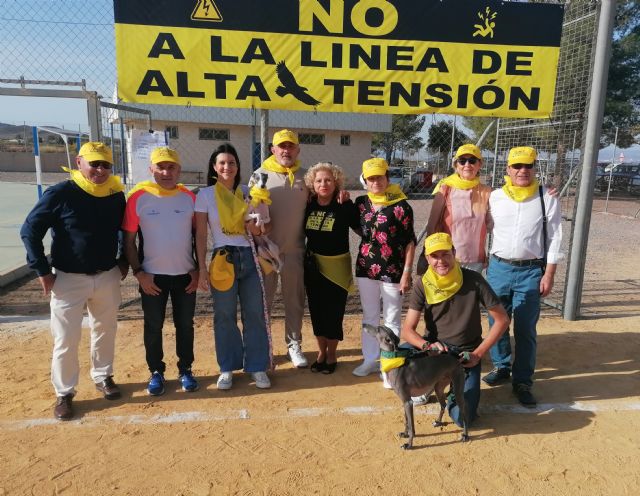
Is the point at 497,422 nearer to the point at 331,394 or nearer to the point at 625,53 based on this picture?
the point at 331,394

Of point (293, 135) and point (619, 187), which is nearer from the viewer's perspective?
point (293, 135)

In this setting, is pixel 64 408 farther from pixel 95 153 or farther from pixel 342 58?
pixel 342 58

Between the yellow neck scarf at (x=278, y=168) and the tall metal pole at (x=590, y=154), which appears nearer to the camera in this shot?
the yellow neck scarf at (x=278, y=168)

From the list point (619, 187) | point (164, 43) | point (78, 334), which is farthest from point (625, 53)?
point (78, 334)

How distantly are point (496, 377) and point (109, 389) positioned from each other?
3.21m

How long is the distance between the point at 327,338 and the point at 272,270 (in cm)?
81

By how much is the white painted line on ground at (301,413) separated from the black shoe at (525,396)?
40 millimetres

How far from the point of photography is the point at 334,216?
155 inches

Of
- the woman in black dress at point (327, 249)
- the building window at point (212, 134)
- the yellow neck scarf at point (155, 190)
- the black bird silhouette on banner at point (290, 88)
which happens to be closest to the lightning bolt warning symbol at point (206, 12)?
the black bird silhouette on banner at point (290, 88)

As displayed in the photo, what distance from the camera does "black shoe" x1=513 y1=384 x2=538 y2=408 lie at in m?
3.71

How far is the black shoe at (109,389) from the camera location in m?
3.70

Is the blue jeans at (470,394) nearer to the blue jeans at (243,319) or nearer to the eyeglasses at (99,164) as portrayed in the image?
the blue jeans at (243,319)

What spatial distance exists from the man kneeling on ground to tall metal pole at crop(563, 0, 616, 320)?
2.84 m

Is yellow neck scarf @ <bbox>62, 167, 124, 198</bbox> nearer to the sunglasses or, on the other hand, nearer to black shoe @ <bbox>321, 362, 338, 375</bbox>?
black shoe @ <bbox>321, 362, 338, 375</bbox>
